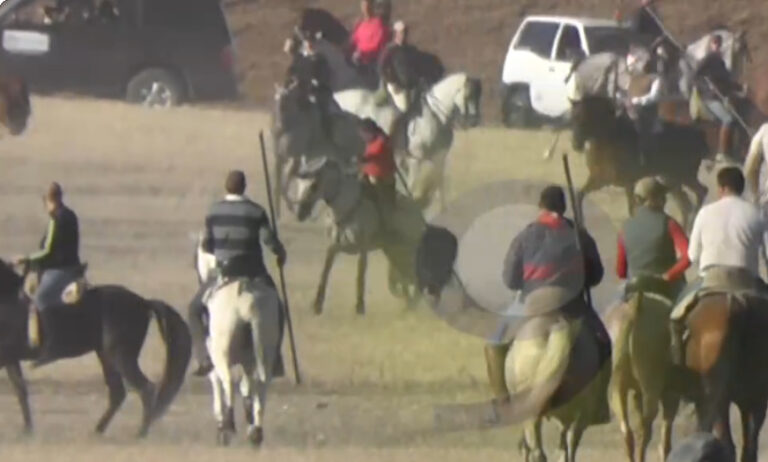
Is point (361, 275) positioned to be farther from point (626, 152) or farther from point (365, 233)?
point (626, 152)

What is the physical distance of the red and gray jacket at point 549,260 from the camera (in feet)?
48.6

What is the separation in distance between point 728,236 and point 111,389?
3.28 m

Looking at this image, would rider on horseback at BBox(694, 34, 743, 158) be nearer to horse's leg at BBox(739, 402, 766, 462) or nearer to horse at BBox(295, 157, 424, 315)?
horse at BBox(295, 157, 424, 315)

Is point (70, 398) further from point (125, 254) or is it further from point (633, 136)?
point (633, 136)

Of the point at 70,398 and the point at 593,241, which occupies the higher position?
the point at 593,241

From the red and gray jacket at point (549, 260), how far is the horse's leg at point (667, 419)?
2.38ft

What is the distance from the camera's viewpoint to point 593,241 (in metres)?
15.3

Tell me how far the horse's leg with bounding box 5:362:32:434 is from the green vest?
127 inches

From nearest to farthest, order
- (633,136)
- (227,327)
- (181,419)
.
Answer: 1. (227,327)
2. (181,419)
3. (633,136)

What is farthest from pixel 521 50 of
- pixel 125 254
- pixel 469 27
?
pixel 125 254

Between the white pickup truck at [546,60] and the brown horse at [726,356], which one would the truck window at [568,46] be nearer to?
the white pickup truck at [546,60]

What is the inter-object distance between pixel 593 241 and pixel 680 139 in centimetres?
278

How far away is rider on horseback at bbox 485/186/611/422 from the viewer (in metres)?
14.8

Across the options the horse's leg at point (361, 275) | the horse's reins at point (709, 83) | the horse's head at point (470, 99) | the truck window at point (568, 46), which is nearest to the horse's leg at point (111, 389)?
the horse's leg at point (361, 275)
